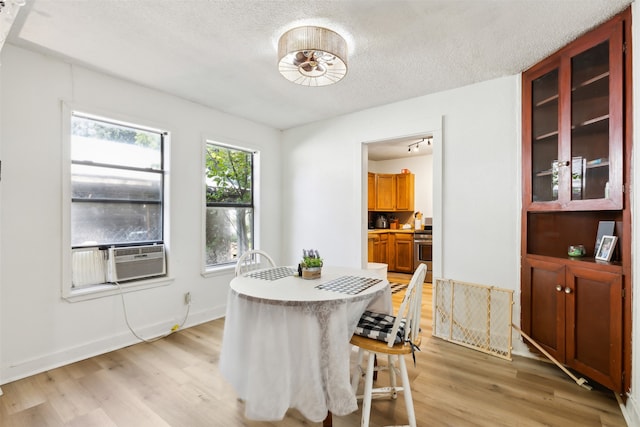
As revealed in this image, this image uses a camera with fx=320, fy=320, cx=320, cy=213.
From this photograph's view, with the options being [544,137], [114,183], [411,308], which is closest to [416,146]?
[544,137]

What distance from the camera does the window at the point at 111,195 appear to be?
8.91 ft

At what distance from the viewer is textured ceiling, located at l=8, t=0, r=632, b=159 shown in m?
1.84

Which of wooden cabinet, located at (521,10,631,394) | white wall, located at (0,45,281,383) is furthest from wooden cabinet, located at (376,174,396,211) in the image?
white wall, located at (0,45,281,383)

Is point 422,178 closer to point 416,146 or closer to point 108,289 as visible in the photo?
point 416,146

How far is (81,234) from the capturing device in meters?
2.75

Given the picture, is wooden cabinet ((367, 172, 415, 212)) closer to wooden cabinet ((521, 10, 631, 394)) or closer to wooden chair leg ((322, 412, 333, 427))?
wooden cabinet ((521, 10, 631, 394))

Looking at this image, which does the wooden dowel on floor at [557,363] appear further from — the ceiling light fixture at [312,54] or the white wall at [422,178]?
the white wall at [422,178]

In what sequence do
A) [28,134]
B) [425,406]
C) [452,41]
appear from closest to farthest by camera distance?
[425,406]
[452,41]
[28,134]

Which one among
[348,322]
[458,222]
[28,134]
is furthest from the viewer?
[458,222]

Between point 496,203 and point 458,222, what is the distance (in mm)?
364

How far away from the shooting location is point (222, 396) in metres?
2.10

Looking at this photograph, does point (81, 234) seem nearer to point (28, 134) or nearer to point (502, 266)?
point (28, 134)

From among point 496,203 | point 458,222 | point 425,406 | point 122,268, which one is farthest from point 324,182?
point 425,406

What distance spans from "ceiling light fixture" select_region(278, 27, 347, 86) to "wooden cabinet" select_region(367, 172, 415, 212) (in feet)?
14.4
